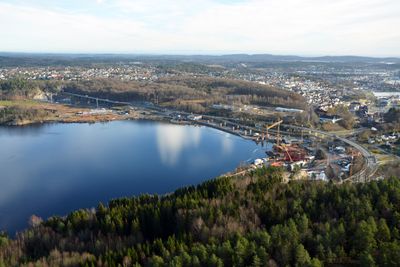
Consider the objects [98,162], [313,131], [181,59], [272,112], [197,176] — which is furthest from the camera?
[181,59]

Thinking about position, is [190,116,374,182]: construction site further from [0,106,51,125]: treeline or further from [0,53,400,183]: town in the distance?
[0,106,51,125]: treeline

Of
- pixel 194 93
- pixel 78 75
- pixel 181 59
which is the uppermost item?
pixel 181 59

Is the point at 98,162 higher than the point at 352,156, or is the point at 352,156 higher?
the point at 352,156

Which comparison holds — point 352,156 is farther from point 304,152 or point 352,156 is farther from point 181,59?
point 181,59

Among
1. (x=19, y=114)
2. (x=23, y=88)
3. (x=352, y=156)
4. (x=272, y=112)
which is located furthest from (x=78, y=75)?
(x=352, y=156)

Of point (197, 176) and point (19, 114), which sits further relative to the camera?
point (19, 114)

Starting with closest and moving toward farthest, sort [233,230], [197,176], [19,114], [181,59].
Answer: [233,230] → [197,176] → [19,114] → [181,59]

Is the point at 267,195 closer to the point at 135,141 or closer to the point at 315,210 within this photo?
the point at 315,210

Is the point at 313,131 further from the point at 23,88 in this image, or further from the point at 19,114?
the point at 23,88

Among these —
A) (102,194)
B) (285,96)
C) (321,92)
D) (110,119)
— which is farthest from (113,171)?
(321,92)
